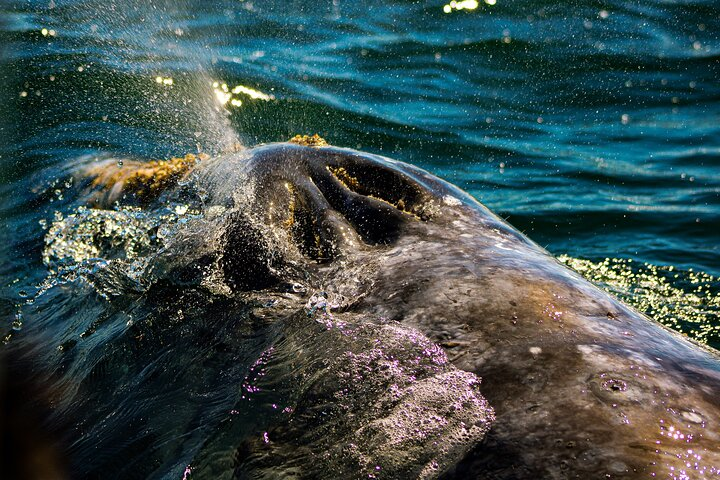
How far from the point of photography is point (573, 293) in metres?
2.60

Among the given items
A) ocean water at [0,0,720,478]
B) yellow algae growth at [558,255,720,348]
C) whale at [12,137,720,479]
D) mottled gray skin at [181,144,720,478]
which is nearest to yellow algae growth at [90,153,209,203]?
ocean water at [0,0,720,478]

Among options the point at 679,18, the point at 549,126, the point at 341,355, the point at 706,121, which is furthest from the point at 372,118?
the point at 341,355

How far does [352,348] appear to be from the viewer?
2365mm

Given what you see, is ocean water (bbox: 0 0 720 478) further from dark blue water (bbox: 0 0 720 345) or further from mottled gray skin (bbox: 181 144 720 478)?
mottled gray skin (bbox: 181 144 720 478)

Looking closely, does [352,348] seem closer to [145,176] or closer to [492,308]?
[492,308]

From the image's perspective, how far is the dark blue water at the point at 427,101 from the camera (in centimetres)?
685

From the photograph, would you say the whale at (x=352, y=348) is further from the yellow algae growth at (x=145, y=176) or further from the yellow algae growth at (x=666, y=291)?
the yellow algae growth at (x=666, y=291)

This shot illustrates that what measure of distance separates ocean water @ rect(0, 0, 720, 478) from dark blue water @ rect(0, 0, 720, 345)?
4 cm

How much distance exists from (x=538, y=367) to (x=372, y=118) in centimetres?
767

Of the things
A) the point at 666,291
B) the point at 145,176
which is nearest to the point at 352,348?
the point at 145,176

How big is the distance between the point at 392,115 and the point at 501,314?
25.2 feet

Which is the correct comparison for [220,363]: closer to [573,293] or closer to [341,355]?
[341,355]

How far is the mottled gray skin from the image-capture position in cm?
188

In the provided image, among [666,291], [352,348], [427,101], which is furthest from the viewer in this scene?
[427,101]
